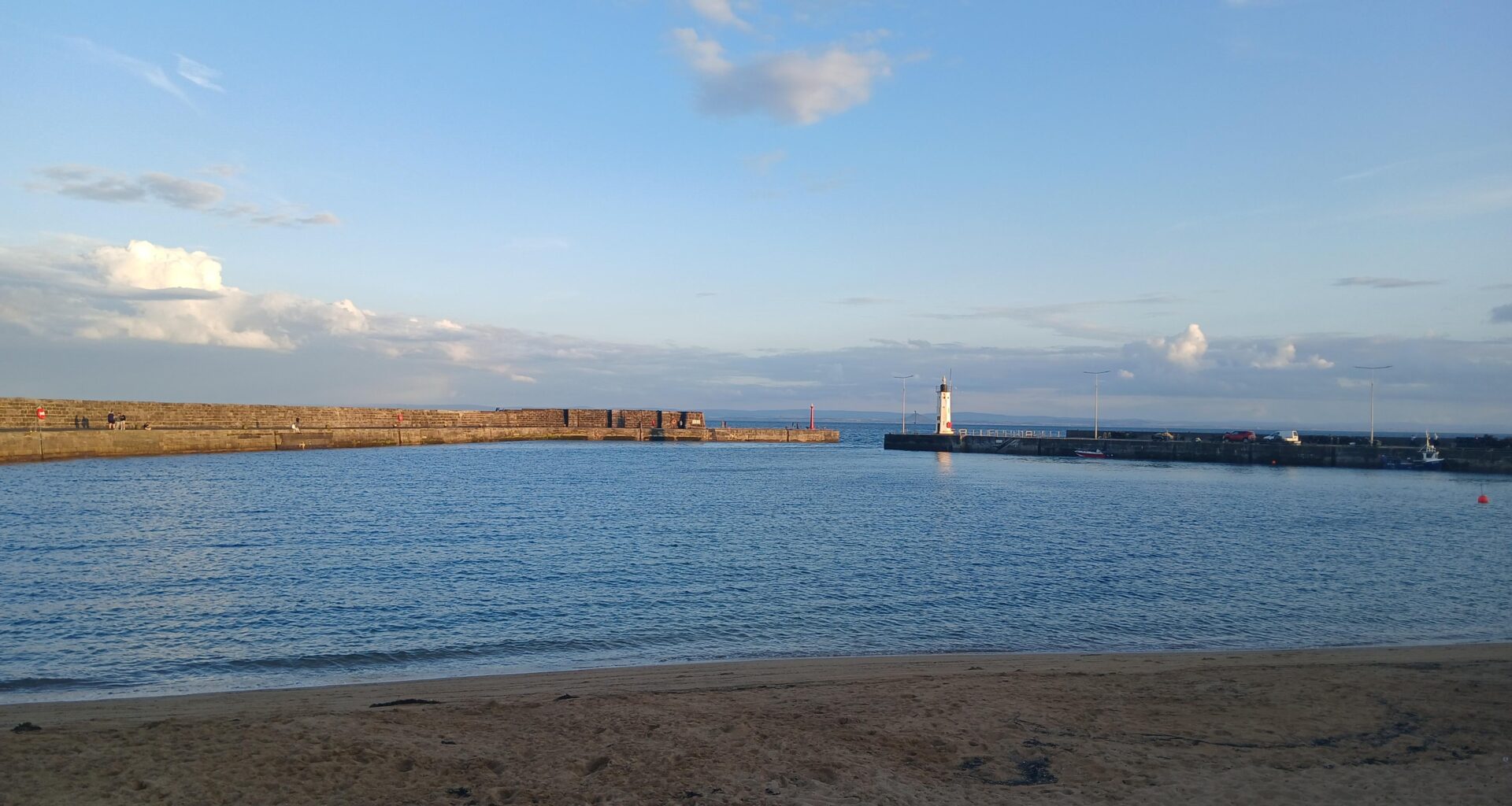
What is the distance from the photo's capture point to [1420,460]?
59.4 meters

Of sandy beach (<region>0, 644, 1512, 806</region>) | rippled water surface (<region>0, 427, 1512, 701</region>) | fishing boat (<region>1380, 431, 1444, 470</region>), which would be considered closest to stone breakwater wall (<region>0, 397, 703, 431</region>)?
rippled water surface (<region>0, 427, 1512, 701</region>)

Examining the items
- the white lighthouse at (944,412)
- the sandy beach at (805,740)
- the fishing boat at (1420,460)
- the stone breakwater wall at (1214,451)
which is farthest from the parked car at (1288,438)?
the sandy beach at (805,740)

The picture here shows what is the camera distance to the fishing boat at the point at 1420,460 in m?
58.7

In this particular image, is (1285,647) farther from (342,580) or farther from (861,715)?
(342,580)

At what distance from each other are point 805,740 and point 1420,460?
67.8 metres

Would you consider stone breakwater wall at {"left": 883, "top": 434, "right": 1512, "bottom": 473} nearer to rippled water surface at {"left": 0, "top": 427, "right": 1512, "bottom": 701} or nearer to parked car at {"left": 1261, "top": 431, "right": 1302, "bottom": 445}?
parked car at {"left": 1261, "top": 431, "right": 1302, "bottom": 445}

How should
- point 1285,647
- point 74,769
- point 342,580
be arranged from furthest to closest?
point 342,580
point 1285,647
point 74,769

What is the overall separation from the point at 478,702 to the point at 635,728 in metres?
2.04

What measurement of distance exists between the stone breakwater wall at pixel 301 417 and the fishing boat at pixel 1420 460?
6509 cm

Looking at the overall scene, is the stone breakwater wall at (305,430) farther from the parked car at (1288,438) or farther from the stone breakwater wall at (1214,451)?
the parked car at (1288,438)

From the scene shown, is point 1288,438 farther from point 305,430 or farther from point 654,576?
point 305,430

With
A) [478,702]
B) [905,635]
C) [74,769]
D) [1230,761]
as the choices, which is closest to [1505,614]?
[905,635]

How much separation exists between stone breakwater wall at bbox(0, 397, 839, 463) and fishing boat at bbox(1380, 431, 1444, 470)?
6024 centimetres

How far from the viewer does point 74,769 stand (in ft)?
21.5
